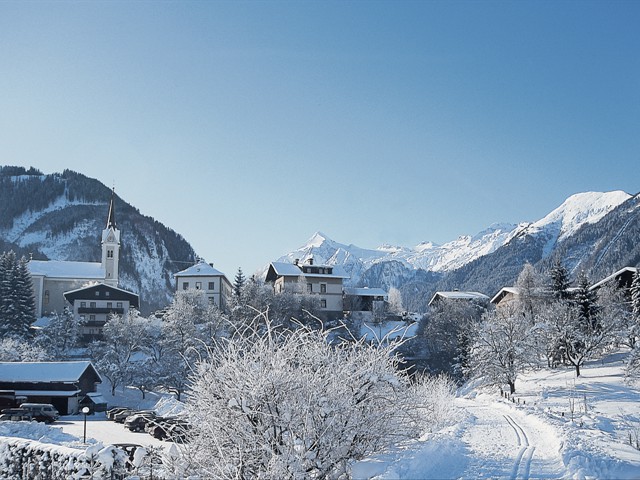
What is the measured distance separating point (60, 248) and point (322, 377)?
16218 centimetres

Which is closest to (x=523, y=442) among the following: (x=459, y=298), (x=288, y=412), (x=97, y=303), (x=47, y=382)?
(x=288, y=412)

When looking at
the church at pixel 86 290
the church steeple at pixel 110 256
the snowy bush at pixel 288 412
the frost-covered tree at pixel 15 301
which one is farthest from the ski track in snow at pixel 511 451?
the church steeple at pixel 110 256

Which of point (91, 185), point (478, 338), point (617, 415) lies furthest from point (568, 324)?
point (91, 185)

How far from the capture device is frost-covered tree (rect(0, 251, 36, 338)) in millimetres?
63844

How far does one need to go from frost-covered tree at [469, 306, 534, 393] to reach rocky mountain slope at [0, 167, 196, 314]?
109118 millimetres

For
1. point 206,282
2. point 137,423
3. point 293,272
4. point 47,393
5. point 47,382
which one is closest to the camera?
point 137,423

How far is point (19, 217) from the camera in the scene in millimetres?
172250

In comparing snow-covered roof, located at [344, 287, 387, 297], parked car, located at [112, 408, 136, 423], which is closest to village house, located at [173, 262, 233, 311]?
snow-covered roof, located at [344, 287, 387, 297]

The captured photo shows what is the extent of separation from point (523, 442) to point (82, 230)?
535 ft

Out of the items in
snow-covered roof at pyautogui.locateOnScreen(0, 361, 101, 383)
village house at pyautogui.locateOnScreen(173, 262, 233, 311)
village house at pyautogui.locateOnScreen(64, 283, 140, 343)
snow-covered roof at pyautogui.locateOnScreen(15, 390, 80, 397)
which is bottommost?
snow-covered roof at pyautogui.locateOnScreen(15, 390, 80, 397)

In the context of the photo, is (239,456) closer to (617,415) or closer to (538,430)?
(538,430)

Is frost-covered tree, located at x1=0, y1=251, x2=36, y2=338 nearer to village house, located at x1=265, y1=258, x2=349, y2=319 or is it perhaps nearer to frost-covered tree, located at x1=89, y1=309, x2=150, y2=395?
frost-covered tree, located at x1=89, y1=309, x2=150, y2=395

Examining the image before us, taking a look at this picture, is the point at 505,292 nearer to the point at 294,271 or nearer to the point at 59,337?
the point at 294,271

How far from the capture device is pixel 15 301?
213 feet
